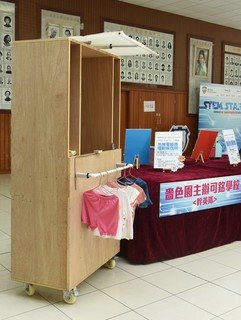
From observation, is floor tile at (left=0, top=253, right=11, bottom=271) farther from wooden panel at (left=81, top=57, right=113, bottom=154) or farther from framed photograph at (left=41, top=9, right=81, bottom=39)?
framed photograph at (left=41, top=9, right=81, bottom=39)

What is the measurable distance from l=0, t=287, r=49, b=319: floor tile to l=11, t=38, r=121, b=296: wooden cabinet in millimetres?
149

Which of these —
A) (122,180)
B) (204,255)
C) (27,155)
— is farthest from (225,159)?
(27,155)

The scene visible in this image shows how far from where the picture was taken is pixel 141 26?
9461 mm

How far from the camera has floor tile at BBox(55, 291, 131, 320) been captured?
2682mm

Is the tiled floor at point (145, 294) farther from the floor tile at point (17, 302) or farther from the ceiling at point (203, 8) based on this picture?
the ceiling at point (203, 8)

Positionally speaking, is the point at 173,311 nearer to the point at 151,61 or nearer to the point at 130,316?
the point at 130,316

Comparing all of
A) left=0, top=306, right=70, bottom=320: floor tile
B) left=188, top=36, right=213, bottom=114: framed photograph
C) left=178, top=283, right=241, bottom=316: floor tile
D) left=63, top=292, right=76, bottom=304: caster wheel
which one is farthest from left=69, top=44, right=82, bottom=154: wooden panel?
left=188, top=36, right=213, bottom=114: framed photograph

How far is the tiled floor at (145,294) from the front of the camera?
2715 mm

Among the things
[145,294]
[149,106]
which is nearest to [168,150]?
[145,294]

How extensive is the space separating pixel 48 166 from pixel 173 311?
1.33m

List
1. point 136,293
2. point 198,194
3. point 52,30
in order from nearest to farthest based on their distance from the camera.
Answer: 1. point 136,293
2. point 198,194
3. point 52,30

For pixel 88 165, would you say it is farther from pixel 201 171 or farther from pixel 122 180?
pixel 201 171

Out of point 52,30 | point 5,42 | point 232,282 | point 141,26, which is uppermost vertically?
point 141,26

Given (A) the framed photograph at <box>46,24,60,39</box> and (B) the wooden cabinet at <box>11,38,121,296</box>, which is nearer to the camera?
(B) the wooden cabinet at <box>11,38,121,296</box>
